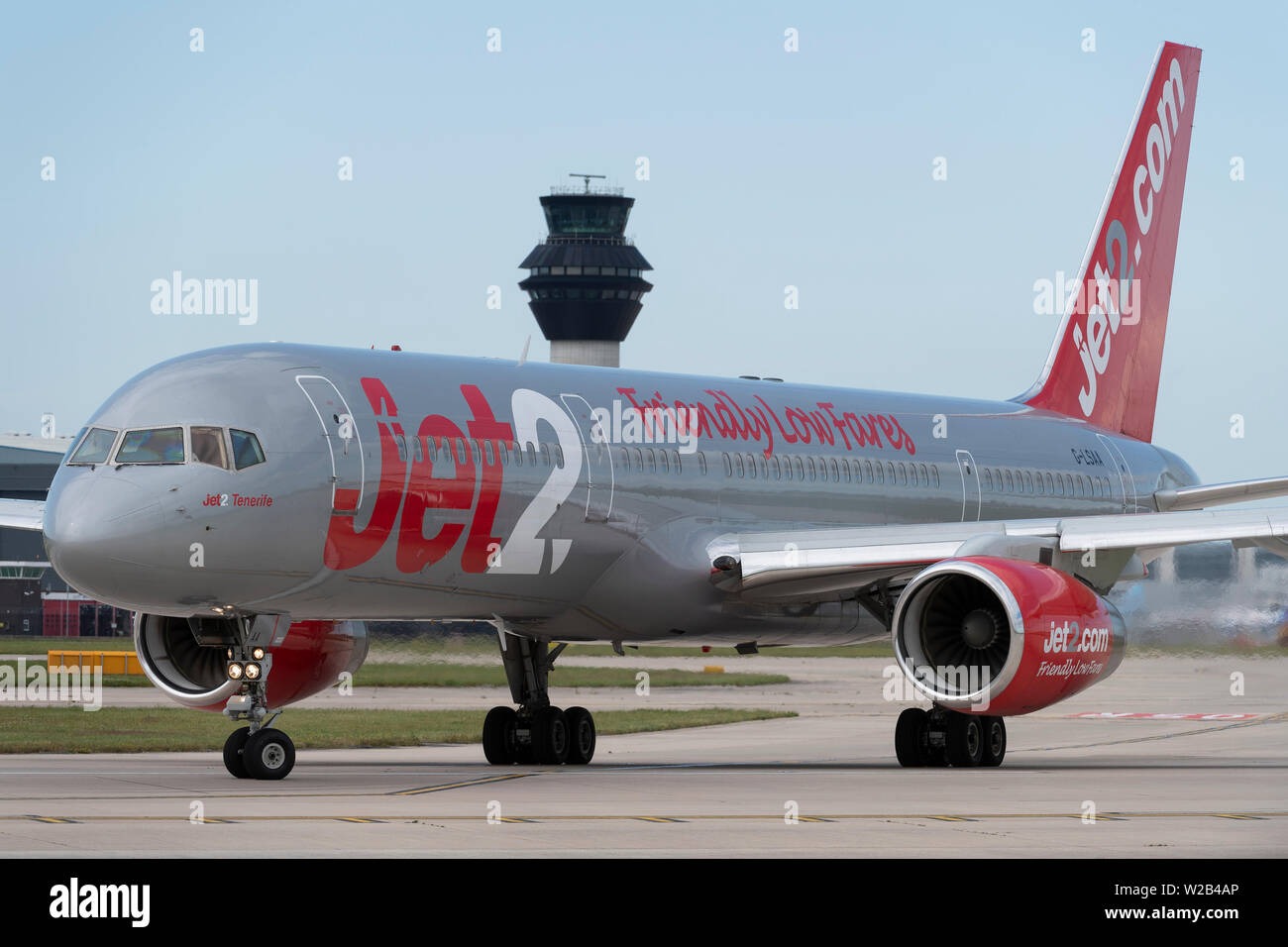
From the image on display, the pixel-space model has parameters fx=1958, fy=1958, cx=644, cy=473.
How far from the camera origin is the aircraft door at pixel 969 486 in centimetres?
2661

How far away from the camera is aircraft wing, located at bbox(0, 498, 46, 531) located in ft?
70.5

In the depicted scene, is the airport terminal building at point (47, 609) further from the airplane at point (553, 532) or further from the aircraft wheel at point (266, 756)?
the aircraft wheel at point (266, 756)

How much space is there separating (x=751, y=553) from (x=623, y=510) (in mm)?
1610

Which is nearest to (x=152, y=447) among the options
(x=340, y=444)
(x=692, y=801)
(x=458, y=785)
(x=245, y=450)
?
(x=245, y=450)

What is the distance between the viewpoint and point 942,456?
26578 millimetres

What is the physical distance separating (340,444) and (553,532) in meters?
3.00

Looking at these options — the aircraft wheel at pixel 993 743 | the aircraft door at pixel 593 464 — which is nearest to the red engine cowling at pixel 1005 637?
the aircraft wheel at pixel 993 743

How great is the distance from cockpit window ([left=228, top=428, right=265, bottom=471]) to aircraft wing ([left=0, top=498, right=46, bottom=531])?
4404 millimetres

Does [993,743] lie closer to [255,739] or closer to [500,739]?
[500,739]

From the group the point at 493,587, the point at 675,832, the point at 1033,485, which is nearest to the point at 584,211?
the point at 1033,485

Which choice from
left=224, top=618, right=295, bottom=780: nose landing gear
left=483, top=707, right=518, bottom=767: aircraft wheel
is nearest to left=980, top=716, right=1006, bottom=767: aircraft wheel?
left=483, top=707, right=518, bottom=767: aircraft wheel

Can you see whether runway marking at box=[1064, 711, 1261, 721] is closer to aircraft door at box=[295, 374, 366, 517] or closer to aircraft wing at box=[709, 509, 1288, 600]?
aircraft wing at box=[709, 509, 1288, 600]

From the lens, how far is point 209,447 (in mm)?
17781
